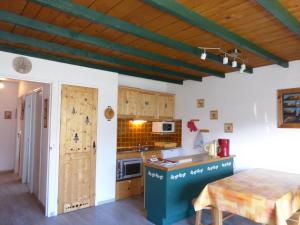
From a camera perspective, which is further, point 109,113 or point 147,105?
point 147,105

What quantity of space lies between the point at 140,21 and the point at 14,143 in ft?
18.5

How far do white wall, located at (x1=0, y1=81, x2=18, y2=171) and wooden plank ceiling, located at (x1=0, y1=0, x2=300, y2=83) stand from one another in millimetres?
3625

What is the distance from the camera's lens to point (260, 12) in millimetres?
2127

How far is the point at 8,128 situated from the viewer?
6164mm

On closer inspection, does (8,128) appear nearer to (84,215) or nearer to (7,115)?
(7,115)

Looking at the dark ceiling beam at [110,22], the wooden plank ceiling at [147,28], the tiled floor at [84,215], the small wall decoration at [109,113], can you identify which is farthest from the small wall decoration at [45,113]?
the dark ceiling beam at [110,22]

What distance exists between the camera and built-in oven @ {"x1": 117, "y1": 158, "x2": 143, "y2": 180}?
4254 mm

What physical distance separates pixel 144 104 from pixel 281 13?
122 inches

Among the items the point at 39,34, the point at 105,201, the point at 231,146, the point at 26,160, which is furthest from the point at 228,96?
the point at 26,160

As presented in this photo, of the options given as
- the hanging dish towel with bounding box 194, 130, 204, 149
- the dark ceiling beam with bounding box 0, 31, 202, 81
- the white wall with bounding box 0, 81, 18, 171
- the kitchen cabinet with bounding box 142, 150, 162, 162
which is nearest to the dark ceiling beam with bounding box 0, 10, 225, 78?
the dark ceiling beam with bounding box 0, 31, 202, 81

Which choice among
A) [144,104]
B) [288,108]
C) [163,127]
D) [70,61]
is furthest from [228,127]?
[70,61]

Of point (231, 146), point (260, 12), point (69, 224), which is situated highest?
point (260, 12)

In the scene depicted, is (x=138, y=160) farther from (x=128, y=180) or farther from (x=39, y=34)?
(x=39, y=34)

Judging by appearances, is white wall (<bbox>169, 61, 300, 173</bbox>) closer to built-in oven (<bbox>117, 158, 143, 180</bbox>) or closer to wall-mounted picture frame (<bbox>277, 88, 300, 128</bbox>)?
wall-mounted picture frame (<bbox>277, 88, 300, 128</bbox>)
